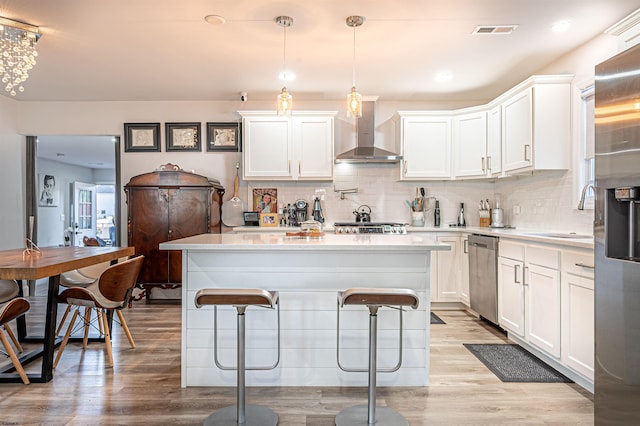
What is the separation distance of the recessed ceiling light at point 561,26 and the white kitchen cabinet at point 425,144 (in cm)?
169

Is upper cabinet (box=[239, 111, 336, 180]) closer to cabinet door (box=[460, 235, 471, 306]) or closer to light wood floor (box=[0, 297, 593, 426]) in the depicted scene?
cabinet door (box=[460, 235, 471, 306])

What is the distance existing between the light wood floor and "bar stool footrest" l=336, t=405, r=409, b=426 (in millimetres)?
71

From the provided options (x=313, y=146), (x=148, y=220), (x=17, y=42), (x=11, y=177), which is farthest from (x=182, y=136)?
(x=11, y=177)

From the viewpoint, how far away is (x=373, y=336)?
6.88 ft

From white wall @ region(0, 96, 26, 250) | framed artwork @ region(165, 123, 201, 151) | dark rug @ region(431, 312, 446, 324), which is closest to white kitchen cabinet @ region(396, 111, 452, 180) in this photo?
dark rug @ region(431, 312, 446, 324)

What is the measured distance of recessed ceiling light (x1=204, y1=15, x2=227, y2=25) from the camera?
300cm

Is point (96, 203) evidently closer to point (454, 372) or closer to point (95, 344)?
point (95, 344)

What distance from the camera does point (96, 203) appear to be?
11422 millimetres

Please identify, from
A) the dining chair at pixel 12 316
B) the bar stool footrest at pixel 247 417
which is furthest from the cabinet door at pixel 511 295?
the dining chair at pixel 12 316

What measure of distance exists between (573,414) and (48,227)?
401 inches

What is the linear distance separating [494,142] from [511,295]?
1.80 m

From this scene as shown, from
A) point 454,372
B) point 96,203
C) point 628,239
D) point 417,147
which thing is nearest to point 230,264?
point 454,372

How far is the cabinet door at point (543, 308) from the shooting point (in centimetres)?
282

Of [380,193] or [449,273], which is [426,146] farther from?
[449,273]
